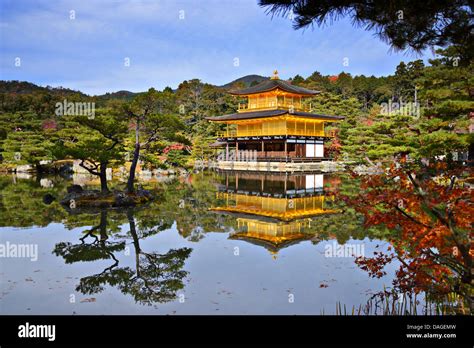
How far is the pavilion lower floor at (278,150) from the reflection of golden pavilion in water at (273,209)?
11745 millimetres

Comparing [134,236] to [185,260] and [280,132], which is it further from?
[280,132]

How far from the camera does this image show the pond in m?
5.43

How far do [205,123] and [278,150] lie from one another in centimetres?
1363

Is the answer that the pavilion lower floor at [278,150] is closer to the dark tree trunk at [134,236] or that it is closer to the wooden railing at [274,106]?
the wooden railing at [274,106]

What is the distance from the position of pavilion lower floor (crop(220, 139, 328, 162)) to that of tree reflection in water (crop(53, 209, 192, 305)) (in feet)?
79.8

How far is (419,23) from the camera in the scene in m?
5.09

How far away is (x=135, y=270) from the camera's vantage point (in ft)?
22.4

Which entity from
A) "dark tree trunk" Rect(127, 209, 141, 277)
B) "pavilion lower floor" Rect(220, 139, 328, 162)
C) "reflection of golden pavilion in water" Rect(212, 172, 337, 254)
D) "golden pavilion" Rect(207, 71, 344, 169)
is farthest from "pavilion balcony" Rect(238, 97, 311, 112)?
"dark tree trunk" Rect(127, 209, 141, 277)

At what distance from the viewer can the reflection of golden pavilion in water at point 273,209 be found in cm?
968

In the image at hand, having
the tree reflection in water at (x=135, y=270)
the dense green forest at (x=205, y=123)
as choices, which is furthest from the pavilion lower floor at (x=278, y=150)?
the tree reflection in water at (x=135, y=270)

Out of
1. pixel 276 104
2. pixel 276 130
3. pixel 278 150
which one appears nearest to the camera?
pixel 276 130

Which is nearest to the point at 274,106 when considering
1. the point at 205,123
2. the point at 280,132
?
the point at 280,132
